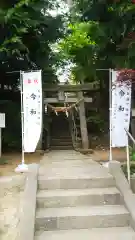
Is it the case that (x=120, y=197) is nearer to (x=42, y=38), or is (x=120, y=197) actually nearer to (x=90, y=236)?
(x=90, y=236)

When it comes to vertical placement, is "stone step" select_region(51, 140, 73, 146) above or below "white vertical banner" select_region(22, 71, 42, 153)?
below

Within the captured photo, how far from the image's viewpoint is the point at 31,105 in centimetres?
690

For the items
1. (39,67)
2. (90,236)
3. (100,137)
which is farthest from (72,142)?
(90,236)

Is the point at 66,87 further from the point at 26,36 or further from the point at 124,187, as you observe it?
the point at 124,187

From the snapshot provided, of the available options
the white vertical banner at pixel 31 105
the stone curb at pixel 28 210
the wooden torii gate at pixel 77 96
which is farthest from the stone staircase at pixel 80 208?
the wooden torii gate at pixel 77 96

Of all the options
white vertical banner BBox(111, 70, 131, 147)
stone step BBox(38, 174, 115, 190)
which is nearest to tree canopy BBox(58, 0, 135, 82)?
white vertical banner BBox(111, 70, 131, 147)

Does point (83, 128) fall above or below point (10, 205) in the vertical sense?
above

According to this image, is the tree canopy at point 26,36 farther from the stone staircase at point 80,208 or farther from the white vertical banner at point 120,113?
the stone staircase at point 80,208

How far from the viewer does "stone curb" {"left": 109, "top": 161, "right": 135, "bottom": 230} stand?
4.37 m

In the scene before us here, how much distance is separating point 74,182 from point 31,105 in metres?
2.44

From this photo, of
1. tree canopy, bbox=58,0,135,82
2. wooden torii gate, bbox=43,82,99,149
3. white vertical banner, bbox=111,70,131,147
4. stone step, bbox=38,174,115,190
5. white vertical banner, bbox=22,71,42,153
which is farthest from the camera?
wooden torii gate, bbox=43,82,99,149

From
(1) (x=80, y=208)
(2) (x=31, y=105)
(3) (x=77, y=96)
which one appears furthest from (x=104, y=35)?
(1) (x=80, y=208)

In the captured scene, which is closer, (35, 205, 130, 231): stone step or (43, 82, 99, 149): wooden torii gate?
(35, 205, 130, 231): stone step

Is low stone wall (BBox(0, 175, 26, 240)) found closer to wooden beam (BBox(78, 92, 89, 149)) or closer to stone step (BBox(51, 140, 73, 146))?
wooden beam (BBox(78, 92, 89, 149))
